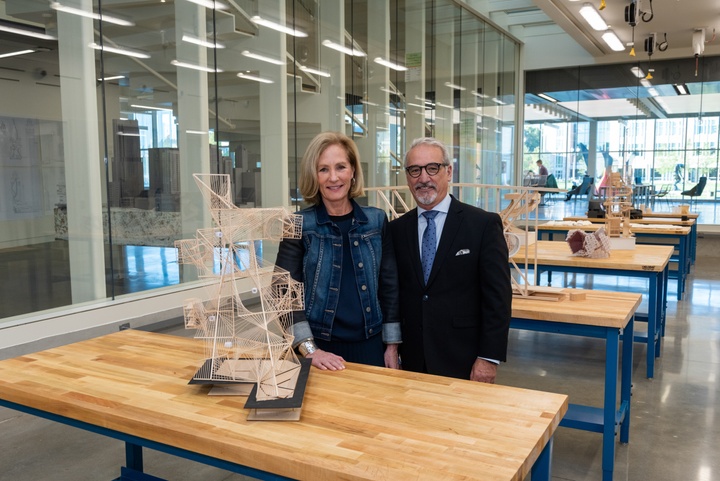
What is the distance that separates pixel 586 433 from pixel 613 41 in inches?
377

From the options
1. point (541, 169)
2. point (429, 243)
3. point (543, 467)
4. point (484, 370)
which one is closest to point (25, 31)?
point (429, 243)

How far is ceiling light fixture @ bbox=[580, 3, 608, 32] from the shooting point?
8.77 m

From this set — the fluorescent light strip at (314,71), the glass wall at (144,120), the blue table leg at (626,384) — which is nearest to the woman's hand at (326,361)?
the blue table leg at (626,384)

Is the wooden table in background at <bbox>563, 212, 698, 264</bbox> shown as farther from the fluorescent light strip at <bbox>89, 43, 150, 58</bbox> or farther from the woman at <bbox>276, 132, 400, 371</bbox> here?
the woman at <bbox>276, 132, 400, 371</bbox>

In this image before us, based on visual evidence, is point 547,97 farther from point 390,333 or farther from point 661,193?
point 390,333

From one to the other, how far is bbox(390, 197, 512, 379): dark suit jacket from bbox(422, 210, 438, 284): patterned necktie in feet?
0.11

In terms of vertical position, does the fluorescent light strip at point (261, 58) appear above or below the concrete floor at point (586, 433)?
above

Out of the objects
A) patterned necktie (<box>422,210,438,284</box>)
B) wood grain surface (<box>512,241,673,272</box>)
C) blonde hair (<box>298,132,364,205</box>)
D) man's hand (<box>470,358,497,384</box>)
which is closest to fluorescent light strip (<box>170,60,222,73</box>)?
wood grain surface (<box>512,241,673,272</box>)

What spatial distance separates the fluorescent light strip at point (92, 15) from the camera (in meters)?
3.89

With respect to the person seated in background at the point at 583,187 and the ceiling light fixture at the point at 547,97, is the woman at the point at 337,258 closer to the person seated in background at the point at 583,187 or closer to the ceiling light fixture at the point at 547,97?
the person seated in background at the point at 583,187

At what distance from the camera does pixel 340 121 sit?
276 inches

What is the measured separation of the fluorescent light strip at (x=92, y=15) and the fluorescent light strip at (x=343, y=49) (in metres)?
2.77

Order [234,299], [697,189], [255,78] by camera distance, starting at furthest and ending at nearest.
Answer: [697,189]
[255,78]
[234,299]

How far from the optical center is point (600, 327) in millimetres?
2676
